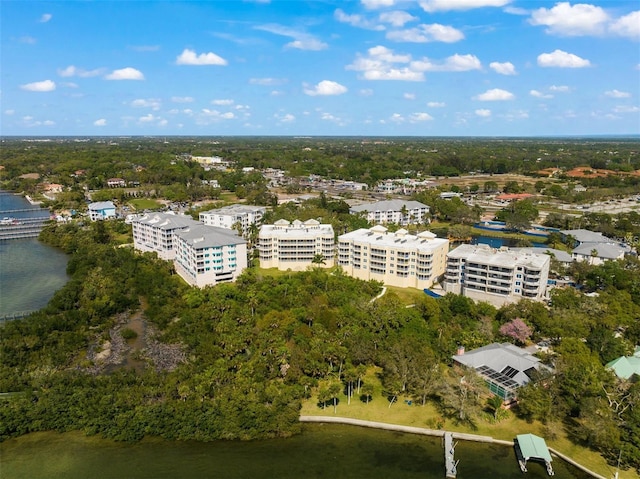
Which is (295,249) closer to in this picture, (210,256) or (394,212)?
(210,256)

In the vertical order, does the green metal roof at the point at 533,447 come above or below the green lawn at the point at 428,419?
above

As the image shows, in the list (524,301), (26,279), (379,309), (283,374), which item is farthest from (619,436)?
(26,279)

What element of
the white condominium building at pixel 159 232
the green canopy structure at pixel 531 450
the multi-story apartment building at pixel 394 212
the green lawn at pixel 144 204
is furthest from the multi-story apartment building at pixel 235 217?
the green canopy structure at pixel 531 450

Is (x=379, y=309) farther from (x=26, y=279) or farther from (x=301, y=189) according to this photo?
(x=301, y=189)

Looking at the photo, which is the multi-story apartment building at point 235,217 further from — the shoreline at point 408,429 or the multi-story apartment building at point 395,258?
the shoreline at point 408,429

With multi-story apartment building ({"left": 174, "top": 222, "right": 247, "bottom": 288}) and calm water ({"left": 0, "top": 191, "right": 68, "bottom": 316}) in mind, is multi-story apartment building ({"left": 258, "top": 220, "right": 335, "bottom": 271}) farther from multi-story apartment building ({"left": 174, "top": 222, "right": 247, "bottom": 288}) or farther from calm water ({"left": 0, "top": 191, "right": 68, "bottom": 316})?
calm water ({"left": 0, "top": 191, "right": 68, "bottom": 316})
